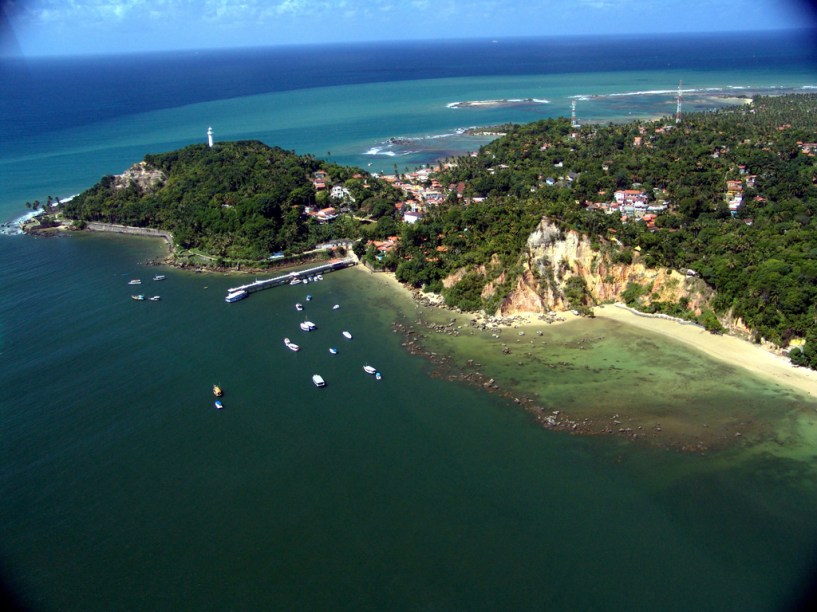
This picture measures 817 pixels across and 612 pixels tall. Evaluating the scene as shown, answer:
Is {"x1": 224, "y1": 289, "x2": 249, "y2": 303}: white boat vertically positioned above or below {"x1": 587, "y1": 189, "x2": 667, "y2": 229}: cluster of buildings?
below

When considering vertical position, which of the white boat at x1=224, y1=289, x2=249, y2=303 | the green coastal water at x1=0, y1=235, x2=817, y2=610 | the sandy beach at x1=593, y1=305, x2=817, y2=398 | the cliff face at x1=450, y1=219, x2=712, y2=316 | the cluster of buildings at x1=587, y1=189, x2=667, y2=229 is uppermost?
the cluster of buildings at x1=587, y1=189, x2=667, y2=229

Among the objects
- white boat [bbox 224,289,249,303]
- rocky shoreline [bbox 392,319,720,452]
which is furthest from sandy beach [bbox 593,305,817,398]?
white boat [bbox 224,289,249,303]

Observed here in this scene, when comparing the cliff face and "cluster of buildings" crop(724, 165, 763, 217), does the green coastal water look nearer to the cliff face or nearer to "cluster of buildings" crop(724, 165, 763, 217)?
the cliff face

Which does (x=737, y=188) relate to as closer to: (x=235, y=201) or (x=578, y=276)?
(x=578, y=276)

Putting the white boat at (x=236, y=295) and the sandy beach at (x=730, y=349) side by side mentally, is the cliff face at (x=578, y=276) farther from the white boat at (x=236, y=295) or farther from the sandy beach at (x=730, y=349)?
the white boat at (x=236, y=295)

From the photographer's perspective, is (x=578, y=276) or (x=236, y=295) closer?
(x=578, y=276)

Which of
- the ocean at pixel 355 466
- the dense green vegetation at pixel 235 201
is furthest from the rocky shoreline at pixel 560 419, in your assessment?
the dense green vegetation at pixel 235 201

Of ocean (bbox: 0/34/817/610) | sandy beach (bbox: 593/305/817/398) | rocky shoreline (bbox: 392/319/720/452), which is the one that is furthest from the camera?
sandy beach (bbox: 593/305/817/398)

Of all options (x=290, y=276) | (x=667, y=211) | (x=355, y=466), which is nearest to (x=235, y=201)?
(x=290, y=276)
